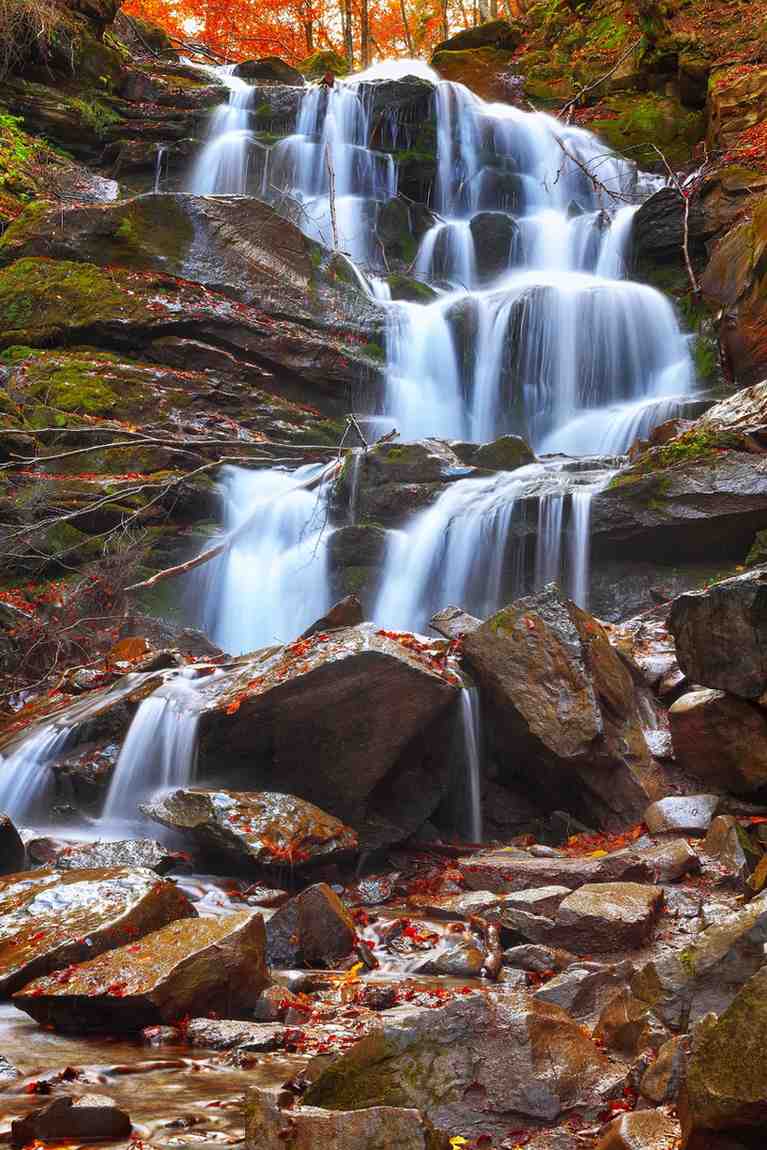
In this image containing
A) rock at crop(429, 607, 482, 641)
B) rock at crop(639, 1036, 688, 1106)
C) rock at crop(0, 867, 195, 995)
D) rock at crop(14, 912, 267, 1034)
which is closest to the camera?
rock at crop(639, 1036, 688, 1106)

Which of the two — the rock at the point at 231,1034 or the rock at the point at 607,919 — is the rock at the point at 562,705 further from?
the rock at the point at 231,1034

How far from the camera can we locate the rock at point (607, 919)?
4.36m

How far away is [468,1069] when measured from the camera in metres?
2.66

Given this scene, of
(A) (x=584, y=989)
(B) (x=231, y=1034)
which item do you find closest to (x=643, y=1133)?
(A) (x=584, y=989)

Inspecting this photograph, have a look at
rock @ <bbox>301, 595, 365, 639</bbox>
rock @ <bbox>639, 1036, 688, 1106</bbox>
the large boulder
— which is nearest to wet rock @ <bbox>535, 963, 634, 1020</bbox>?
rock @ <bbox>639, 1036, 688, 1106</bbox>

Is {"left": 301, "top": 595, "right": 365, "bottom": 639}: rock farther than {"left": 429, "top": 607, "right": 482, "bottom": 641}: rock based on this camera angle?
No

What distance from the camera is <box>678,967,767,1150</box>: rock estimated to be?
1.95 m

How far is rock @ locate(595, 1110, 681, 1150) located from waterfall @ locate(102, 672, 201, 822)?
508 centimetres

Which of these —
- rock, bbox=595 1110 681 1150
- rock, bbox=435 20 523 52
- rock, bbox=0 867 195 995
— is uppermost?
rock, bbox=435 20 523 52

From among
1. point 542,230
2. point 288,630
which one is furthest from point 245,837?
point 542,230

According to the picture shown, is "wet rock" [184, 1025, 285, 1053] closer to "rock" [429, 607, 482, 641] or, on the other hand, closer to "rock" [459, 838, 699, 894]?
"rock" [459, 838, 699, 894]

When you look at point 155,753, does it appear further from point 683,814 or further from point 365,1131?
point 365,1131

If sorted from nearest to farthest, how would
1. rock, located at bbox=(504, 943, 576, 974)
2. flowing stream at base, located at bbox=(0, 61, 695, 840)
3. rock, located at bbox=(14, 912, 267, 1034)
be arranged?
rock, located at bbox=(14, 912, 267, 1034) < rock, located at bbox=(504, 943, 576, 974) < flowing stream at base, located at bbox=(0, 61, 695, 840)

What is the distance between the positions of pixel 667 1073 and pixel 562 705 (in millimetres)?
4076
